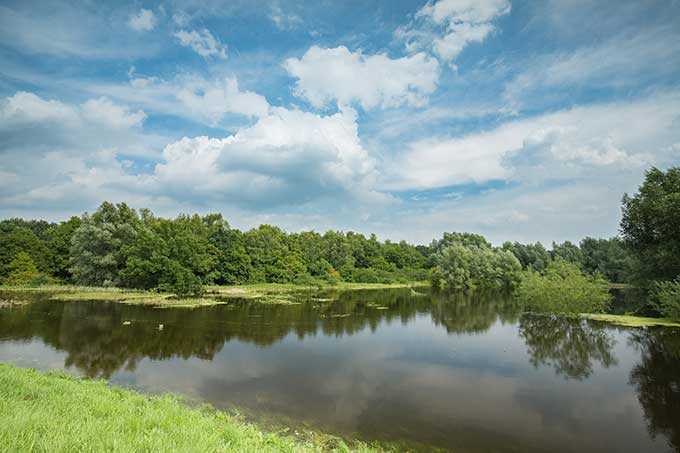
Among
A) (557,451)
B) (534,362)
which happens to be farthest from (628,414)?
(534,362)

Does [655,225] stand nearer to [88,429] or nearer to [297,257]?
[88,429]

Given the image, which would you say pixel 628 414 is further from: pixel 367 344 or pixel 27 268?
pixel 27 268

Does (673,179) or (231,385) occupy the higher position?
(673,179)

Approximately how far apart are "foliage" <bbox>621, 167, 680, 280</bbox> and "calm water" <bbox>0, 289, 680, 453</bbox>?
294 inches

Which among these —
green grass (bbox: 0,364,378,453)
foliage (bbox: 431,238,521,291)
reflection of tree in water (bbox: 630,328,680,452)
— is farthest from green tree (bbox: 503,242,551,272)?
green grass (bbox: 0,364,378,453)

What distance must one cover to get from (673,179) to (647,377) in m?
24.4

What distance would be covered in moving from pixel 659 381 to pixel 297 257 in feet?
203

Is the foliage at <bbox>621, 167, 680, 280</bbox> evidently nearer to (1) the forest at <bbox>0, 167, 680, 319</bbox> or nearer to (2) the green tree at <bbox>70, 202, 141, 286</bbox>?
(1) the forest at <bbox>0, 167, 680, 319</bbox>

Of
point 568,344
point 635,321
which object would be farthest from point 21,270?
point 635,321

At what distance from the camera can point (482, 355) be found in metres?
21.3

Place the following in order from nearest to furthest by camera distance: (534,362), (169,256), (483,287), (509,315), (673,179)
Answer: (534,362) < (673,179) < (509,315) < (169,256) < (483,287)

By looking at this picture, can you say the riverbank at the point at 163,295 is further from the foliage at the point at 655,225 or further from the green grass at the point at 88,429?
the foliage at the point at 655,225

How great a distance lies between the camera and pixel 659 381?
16359mm

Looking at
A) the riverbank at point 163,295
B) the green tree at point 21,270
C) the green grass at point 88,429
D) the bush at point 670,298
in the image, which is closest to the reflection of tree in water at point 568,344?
the bush at point 670,298
